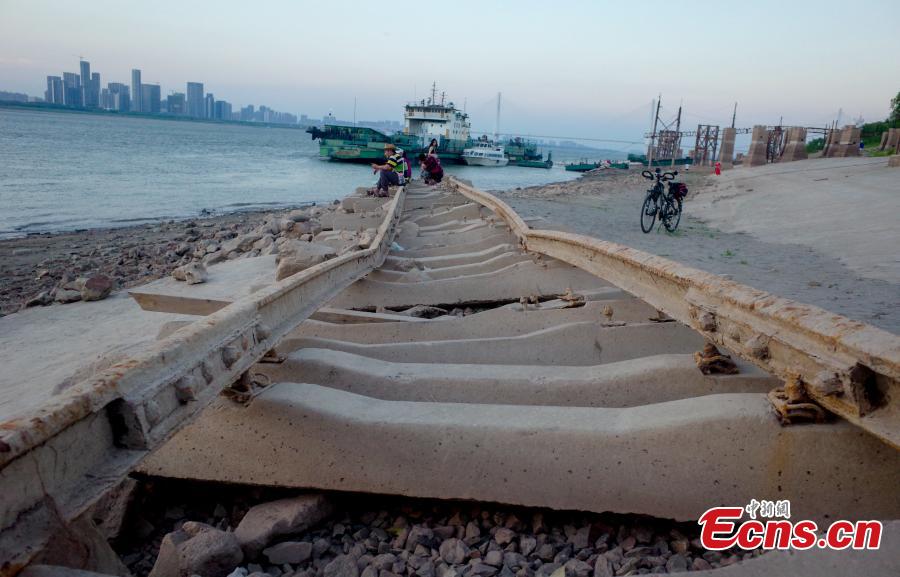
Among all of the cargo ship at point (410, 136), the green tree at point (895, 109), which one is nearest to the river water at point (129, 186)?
the cargo ship at point (410, 136)

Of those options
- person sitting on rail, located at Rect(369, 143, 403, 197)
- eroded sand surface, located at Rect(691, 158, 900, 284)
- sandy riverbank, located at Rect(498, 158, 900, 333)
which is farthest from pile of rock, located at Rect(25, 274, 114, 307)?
eroded sand surface, located at Rect(691, 158, 900, 284)

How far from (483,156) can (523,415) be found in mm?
65765

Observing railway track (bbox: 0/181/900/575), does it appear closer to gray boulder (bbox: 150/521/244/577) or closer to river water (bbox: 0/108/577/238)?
gray boulder (bbox: 150/521/244/577)

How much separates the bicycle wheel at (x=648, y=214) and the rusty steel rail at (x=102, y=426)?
1036 centimetres

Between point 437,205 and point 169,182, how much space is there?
90.7ft

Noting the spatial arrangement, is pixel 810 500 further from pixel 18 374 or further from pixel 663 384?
pixel 18 374

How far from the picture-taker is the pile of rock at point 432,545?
190cm

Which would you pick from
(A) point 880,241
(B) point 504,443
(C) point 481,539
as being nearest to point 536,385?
(B) point 504,443

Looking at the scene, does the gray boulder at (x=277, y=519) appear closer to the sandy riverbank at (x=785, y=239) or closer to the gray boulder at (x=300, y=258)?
the gray boulder at (x=300, y=258)

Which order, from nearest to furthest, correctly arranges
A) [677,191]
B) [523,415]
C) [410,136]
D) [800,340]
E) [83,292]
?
1. [800,340]
2. [523,415]
3. [83,292]
4. [677,191]
5. [410,136]

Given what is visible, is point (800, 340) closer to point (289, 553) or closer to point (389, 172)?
point (289, 553)

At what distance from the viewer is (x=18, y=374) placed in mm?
4773

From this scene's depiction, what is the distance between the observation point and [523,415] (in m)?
2.38

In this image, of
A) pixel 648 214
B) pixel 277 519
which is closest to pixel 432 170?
pixel 648 214
